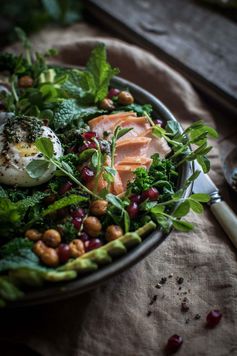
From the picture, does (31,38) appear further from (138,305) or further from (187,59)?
(138,305)

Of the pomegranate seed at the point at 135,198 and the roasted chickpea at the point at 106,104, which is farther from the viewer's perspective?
the roasted chickpea at the point at 106,104

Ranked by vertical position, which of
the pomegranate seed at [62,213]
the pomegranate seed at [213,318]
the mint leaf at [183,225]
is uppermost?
the mint leaf at [183,225]

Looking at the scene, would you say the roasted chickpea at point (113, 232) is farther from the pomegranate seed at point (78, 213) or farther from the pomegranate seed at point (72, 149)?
the pomegranate seed at point (72, 149)

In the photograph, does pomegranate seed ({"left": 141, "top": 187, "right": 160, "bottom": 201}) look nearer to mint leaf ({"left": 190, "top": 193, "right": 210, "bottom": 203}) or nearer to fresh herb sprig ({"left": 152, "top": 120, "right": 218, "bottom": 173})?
mint leaf ({"left": 190, "top": 193, "right": 210, "bottom": 203})

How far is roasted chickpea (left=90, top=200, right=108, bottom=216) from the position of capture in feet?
7.97

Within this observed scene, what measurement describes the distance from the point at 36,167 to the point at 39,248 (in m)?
0.47

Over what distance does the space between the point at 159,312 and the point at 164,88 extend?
2.01 m

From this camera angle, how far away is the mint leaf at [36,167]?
2512 millimetres

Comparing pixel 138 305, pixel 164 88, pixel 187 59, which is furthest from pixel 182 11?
pixel 138 305

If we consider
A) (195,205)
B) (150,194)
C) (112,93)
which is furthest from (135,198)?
(112,93)

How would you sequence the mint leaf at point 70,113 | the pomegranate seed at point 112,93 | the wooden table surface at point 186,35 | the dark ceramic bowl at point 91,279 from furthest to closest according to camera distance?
the wooden table surface at point 186,35 → the pomegranate seed at point 112,93 → the mint leaf at point 70,113 → the dark ceramic bowl at point 91,279

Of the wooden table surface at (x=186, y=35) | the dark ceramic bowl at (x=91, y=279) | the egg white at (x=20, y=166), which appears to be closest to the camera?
the dark ceramic bowl at (x=91, y=279)

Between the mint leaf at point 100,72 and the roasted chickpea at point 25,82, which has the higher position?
the mint leaf at point 100,72

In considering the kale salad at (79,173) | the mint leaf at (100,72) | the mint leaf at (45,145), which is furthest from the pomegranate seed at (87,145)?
the mint leaf at (100,72)
